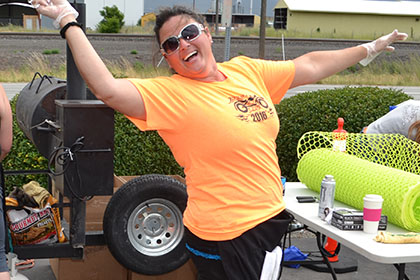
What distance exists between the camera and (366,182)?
149 inches

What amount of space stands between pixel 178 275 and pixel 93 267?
0.62 metres

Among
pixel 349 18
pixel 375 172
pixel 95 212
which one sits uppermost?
pixel 349 18

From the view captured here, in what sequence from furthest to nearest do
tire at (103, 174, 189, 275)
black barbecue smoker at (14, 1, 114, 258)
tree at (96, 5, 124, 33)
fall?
tree at (96, 5, 124, 33) → tire at (103, 174, 189, 275) → black barbecue smoker at (14, 1, 114, 258)

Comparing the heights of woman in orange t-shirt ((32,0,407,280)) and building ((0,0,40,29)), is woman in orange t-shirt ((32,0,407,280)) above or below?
below

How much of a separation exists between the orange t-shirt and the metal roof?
66211 mm

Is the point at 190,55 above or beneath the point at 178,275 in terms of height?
above

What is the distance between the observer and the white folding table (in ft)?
10.2

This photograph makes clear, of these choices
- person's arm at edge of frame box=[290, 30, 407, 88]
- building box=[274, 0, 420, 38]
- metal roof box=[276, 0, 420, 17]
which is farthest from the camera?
metal roof box=[276, 0, 420, 17]

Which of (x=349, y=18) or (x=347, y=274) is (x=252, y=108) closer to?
(x=347, y=274)

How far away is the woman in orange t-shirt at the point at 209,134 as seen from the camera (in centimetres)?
251

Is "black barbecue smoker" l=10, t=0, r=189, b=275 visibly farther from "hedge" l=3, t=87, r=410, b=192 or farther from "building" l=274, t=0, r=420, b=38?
"building" l=274, t=0, r=420, b=38

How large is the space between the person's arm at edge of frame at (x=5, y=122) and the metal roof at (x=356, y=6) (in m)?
65.6

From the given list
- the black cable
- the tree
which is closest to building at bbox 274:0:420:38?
the tree

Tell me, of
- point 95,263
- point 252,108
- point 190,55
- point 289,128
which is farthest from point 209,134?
point 289,128
